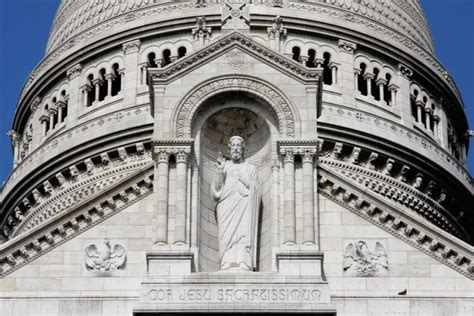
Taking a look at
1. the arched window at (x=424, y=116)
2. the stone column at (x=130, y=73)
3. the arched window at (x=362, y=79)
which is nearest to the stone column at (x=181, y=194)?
the stone column at (x=130, y=73)

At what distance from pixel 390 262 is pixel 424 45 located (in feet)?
107

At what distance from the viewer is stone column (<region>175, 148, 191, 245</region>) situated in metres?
48.3

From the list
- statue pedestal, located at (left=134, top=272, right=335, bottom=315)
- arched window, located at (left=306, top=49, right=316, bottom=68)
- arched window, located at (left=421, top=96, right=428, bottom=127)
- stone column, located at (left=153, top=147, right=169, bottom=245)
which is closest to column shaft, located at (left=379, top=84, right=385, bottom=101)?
arched window, located at (left=421, top=96, right=428, bottom=127)

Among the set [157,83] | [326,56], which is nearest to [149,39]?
[326,56]

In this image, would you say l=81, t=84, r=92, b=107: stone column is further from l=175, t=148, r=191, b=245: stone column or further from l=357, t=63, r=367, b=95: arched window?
l=175, t=148, r=191, b=245: stone column

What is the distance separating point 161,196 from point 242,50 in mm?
4318

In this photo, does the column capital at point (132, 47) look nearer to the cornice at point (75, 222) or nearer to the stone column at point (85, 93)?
the stone column at point (85, 93)

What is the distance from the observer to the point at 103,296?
47.8 metres

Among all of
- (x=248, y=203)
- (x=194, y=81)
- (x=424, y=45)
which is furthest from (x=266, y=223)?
(x=424, y=45)

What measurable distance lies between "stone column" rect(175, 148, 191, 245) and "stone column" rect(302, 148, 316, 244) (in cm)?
265

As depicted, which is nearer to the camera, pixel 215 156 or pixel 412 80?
pixel 215 156

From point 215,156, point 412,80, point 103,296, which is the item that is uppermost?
point 412,80

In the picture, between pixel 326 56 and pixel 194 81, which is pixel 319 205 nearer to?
pixel 194 81

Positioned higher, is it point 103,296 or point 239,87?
point 239,87
